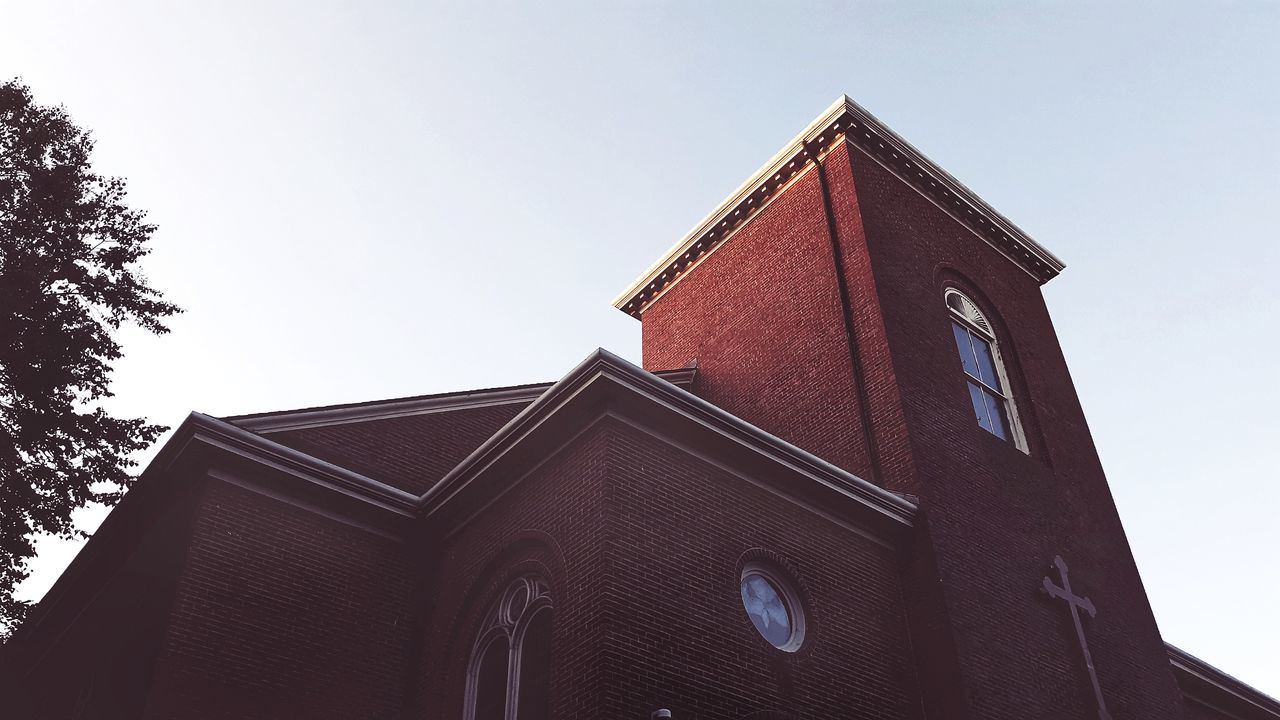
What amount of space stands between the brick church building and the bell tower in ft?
0.20

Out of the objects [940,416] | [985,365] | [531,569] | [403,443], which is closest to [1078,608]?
[940,416]

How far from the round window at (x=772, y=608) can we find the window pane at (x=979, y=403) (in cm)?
542

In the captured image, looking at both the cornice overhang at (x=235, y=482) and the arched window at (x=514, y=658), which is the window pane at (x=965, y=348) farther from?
the cornice overhang at (x=235, y=482)

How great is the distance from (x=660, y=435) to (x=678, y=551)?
1.24 metres

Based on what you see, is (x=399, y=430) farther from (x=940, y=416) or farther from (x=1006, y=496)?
(x=1006, y=496)

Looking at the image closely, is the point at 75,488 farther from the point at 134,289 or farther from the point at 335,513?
the point at 335,513

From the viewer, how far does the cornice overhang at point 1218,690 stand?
15.4 meters

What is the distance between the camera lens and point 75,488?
14109mm

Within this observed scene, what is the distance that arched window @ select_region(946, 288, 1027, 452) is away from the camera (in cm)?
1541

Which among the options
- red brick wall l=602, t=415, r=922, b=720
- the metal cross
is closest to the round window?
red brick wall l=602, t=415, r=922, b=720

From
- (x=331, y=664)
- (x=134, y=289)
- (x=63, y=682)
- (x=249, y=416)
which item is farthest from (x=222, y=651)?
(x=134, y=289)

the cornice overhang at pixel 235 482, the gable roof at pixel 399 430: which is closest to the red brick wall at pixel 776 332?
the gable roof at pixel 399 430

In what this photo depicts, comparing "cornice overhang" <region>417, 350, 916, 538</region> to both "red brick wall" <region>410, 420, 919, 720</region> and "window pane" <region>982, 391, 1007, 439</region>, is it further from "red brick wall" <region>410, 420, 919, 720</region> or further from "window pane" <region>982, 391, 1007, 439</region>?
"window pane" <region>982, 391, 1007, 439</region>

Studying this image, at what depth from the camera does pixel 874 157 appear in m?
16.7
